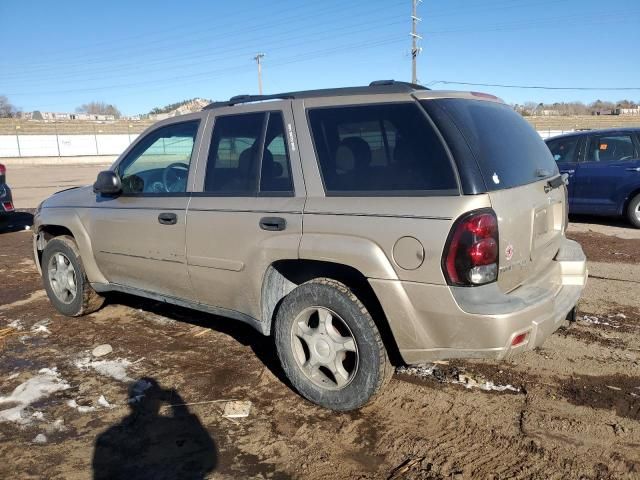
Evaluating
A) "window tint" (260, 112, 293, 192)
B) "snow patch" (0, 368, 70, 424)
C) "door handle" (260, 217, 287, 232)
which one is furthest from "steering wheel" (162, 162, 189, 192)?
"snow patch" (0, 368, 70, 424)

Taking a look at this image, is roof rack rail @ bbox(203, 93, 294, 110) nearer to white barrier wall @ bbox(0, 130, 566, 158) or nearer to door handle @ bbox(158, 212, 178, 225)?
door handle @ bbox(158, 212, 178, 225)

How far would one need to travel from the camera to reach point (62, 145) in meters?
43.0

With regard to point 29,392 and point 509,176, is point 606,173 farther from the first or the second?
point 29,392

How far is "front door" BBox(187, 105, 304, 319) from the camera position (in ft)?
11.3

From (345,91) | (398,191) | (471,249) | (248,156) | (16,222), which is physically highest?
(345,91)

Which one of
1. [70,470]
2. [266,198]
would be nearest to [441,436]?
[266,198]

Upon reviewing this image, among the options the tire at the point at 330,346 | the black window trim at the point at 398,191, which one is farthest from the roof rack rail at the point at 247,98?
the tire at the point at 330,346

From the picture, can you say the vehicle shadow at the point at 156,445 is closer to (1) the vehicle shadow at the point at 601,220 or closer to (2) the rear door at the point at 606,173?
(2) the rear door at the point at 606,173

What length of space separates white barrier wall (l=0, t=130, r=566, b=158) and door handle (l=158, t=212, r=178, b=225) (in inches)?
1544

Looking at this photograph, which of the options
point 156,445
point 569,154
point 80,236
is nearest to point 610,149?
point 569,154

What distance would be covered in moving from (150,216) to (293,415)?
196 cm

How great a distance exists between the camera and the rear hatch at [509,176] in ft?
9.44

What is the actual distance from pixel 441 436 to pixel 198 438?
142cm

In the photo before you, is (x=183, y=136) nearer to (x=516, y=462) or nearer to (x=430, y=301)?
(x=430, y=301)
